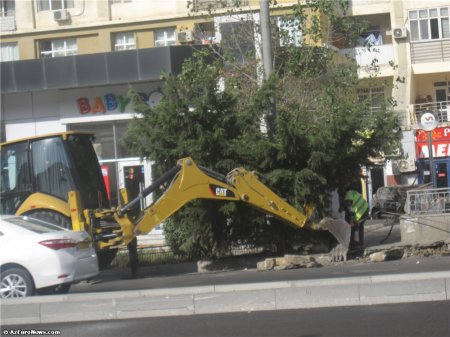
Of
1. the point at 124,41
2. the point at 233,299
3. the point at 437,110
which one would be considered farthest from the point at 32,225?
the point at 437,110

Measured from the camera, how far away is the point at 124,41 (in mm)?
29188

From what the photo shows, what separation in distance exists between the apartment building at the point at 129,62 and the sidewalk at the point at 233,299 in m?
8.89

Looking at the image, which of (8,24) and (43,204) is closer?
(43,204)

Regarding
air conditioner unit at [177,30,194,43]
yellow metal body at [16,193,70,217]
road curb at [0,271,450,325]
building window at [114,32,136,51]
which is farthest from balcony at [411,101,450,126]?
road curb at [0,271,450,325]

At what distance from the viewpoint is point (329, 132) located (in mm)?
15211

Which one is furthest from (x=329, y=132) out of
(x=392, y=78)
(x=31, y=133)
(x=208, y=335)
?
(x=392, y=78)

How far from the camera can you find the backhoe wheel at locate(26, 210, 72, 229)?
14383mm

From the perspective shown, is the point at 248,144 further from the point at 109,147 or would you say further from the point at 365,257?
the point at 109,147

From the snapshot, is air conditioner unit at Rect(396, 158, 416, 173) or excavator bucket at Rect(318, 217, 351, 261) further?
air conditioner unit at Rect(396, 158, 416, 173)

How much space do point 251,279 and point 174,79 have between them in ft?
16.5

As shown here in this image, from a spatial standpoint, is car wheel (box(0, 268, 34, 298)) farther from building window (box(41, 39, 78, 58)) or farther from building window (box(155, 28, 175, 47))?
building window (box(41, 39, 78, 58))

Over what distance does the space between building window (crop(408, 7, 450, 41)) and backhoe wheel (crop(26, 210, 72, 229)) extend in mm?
22839

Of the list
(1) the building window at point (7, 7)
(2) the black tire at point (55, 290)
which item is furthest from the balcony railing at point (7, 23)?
(2) the black tire at point (55, 290)

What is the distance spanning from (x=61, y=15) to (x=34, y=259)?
19.6m
